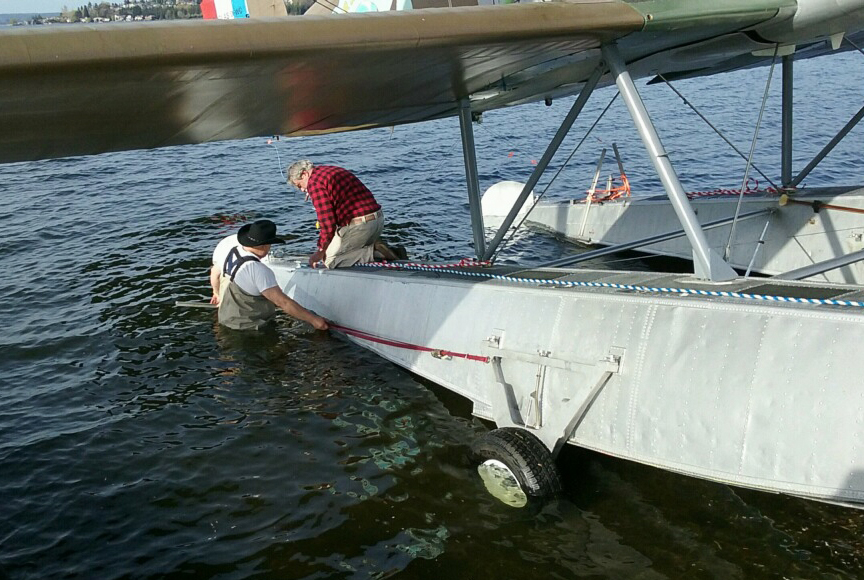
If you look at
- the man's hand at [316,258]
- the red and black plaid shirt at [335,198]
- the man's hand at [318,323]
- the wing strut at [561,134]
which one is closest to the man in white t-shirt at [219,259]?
the man's hand at [316,258]

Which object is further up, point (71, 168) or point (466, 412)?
point (71, 168)

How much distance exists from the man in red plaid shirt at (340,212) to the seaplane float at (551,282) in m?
0.93

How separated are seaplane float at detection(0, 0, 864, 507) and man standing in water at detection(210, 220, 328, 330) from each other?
49.8 inches

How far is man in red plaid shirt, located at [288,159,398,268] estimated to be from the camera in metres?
8.78

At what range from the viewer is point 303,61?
196 inches

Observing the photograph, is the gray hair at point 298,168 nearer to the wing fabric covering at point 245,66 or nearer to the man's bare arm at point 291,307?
the wing fabric covering at point 245,66

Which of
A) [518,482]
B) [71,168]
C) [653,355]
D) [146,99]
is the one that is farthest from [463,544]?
[71,168]

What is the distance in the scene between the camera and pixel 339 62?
528 centimetres

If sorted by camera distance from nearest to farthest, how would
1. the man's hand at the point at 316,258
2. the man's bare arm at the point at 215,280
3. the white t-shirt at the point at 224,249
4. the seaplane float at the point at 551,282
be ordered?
the seaplane float at the point at 551,282 < the white t-shirt at the point at 224,249 < the man's hand at the point at 316,258 < the man's bare arm at the point at 215,280

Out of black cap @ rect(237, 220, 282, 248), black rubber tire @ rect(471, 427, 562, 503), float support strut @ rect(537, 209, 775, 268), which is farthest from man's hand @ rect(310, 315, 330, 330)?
black rubber tire @ rect(471, 427, 562, 503)

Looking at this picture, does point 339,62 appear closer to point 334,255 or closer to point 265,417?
point 265,417

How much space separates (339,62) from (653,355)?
2.99 metres

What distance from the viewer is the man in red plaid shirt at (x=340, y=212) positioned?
28.8ft

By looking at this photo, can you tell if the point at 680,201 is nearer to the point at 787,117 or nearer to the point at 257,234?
the point at 257,234
